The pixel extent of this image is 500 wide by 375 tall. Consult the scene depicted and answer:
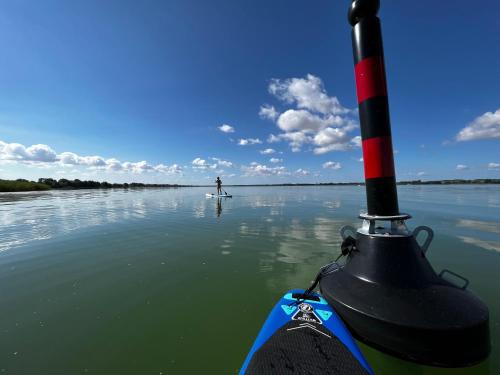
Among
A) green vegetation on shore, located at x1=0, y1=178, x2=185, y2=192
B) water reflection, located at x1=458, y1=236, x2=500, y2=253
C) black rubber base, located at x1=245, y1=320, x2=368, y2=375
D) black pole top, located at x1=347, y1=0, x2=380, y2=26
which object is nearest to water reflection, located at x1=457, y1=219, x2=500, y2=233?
water reflection, located at x1=458, y1=236, x2=500, y2=253

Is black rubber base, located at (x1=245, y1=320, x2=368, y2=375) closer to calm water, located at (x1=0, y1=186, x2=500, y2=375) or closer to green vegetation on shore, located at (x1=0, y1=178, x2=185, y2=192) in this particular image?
calm water, located at (x1=0, y1=186, x2=500, y2=375)

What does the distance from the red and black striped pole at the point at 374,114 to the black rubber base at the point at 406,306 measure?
1.89 ft

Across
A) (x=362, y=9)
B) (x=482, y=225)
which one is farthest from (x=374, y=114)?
(x=482, y=225)

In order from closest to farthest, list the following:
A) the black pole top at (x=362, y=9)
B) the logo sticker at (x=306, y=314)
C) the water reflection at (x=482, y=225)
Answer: the logo sticker at (x=306, y=314) → the black pole top at (x=362, y=9) → the water reflection at (x=482, y=225)

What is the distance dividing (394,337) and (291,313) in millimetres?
1080

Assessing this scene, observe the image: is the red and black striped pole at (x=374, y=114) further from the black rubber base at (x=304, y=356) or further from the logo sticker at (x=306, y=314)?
the black rubber base at (x=304, y=356)

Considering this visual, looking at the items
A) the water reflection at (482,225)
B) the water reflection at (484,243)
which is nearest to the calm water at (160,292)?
the water reflection at (484,243)

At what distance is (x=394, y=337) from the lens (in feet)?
6.79

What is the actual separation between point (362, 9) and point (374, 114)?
154cm

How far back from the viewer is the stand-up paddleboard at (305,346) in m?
1.91

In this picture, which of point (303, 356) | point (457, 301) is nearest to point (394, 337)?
point (457, 301)

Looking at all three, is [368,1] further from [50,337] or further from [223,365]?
[50,337]

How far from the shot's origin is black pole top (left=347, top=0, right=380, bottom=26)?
2.99 meters

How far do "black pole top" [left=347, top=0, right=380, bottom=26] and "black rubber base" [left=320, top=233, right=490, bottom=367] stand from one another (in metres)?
3.13
